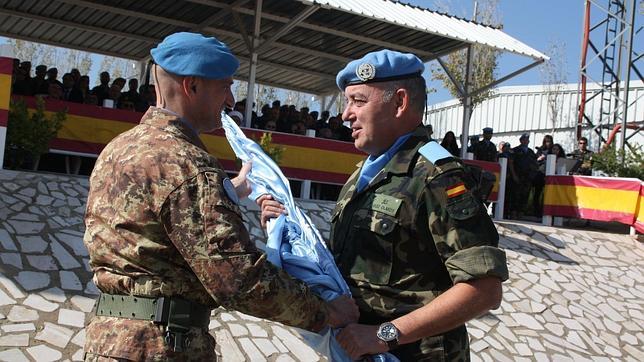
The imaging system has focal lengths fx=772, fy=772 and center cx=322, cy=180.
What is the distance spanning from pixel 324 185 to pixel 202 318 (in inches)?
413

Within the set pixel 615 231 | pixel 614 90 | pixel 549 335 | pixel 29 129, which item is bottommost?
pixel 549 335

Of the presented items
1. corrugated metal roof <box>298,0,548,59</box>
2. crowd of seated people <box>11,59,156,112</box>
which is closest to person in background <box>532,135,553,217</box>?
corrugated metal roof <box>298,0,548,59</box>

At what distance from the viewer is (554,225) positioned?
573 inches

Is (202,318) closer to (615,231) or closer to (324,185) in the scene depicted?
(324,185)

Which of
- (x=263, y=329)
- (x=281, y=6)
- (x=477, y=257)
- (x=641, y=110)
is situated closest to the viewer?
(x=477, y=257)

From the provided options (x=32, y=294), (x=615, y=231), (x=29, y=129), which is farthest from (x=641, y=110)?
(x=32, y=294)

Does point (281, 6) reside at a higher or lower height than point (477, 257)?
higher

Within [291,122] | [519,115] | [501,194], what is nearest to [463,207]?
[291,122]

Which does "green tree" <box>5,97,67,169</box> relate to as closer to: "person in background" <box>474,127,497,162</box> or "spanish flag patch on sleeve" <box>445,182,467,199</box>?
"person in background" <box>474,127,497,162</box>

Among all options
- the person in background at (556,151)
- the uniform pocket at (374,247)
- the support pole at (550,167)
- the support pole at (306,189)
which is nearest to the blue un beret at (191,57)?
the uniform pocket at (374,247)

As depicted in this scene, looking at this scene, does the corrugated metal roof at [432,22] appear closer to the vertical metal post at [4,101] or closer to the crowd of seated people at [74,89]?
the crowd of seated people at [74,89]

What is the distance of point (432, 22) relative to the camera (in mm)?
14438

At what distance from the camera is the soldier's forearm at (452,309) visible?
7.97ft

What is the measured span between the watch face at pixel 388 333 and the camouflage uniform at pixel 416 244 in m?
0.11
